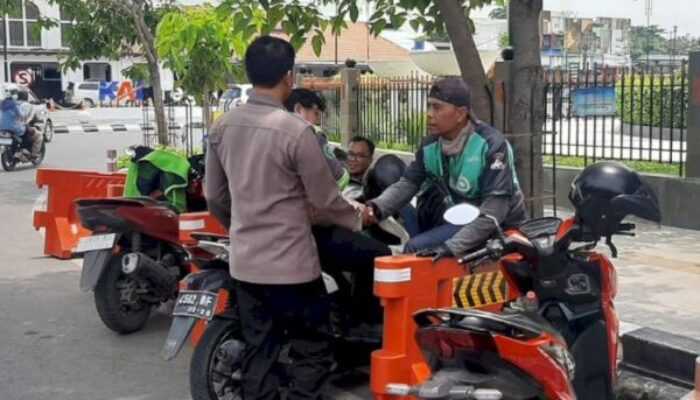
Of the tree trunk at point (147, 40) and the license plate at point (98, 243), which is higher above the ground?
the tree trunk at point (147, 40)

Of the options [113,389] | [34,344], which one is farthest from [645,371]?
[34,344]

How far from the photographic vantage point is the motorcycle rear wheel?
6055 mm

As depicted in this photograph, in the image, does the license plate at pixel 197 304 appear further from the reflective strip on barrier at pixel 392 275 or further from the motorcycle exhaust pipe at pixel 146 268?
the motorcycle exhaust pipe at pixel 146 268

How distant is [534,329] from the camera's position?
3309 millimetres

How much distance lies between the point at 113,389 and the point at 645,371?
9.73 ft

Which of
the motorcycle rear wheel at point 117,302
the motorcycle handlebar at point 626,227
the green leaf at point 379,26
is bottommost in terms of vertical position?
the motorcycle rear wheel at point 117,302

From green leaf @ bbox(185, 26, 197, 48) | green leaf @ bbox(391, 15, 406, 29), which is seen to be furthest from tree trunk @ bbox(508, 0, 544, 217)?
green leaf @ bbox(185, 26, 197, 48)

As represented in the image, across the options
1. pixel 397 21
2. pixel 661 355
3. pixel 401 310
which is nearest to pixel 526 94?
pixel 397 21

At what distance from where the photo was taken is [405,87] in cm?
1361

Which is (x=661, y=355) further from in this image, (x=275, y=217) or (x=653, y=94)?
(x=653, y=94)

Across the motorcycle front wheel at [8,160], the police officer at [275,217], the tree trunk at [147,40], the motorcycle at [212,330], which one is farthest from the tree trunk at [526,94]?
the motorcycle front wheel at [8,160]

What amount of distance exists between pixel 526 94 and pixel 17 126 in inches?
512

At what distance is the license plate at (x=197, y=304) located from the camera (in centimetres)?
426

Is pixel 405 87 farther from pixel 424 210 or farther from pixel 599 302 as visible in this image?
pixel 599 302
